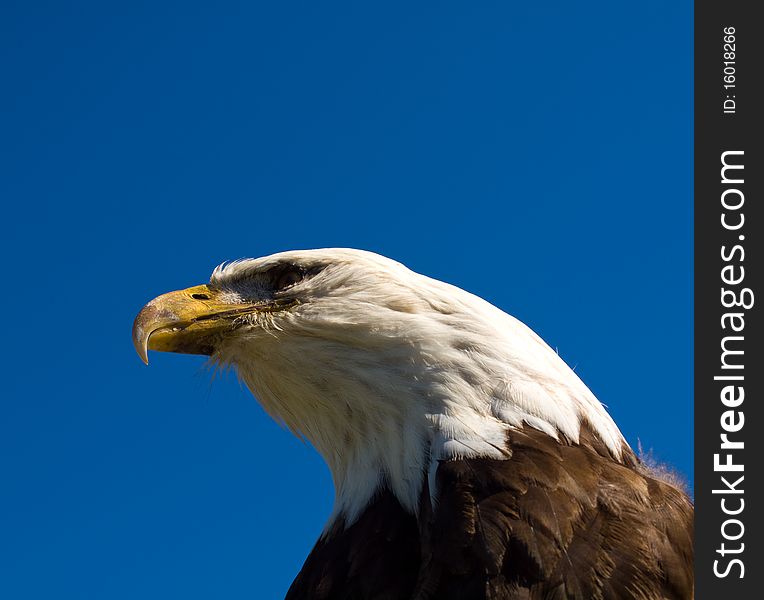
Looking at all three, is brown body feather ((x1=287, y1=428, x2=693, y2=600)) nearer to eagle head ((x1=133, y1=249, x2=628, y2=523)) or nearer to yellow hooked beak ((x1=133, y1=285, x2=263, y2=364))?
eagle head ((x1=133, y1=249, x2=628, y2=523))

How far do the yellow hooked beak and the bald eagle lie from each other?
11 millimetres

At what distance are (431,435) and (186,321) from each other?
5.97 feet

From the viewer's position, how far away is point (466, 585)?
178 inches

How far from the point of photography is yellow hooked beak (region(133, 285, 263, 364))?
6.03 metres

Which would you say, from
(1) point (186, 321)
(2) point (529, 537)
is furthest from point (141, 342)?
(2) point (529, 537)

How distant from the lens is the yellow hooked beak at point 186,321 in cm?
603

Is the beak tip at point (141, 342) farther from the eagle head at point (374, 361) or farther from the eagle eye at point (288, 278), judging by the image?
the eagle eye at point (288, 278)

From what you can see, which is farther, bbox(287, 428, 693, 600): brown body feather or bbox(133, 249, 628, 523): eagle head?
bbox(133, 249, 628, 523): eagle head

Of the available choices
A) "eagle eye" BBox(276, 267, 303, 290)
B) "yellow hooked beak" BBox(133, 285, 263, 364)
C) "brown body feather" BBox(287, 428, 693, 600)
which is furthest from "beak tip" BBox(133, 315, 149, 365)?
"brown body feather" BBox(287, 428, 693, 600)
